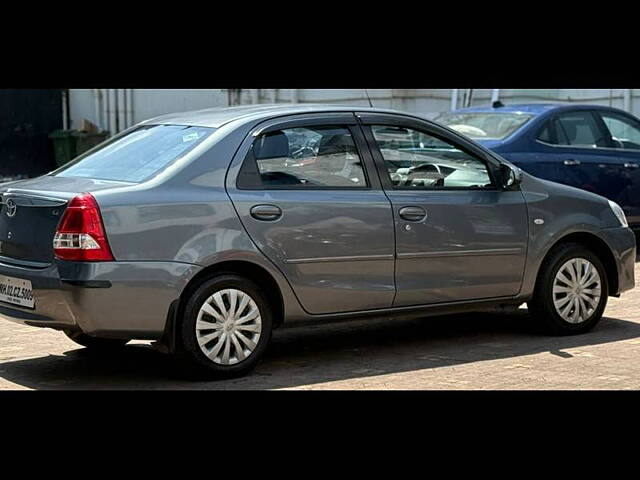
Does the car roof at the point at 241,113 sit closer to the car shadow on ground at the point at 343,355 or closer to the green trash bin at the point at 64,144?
the car shadow on ground at the point at 343,355

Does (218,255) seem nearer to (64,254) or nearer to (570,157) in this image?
(64,254)

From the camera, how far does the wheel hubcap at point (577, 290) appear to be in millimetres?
8250

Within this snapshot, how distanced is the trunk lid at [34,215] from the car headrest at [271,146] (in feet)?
2.82

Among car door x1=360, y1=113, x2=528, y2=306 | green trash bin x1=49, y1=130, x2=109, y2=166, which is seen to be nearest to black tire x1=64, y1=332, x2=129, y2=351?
car door x1=360, y1=113, x2=528, y2=306

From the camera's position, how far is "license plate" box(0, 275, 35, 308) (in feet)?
22.3

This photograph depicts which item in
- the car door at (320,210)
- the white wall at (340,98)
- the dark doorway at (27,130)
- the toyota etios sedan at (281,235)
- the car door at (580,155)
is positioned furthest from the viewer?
the dark doorway at (27,130)

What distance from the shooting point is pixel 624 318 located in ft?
29.6

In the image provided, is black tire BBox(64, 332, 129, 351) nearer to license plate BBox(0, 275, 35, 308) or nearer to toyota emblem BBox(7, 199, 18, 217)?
license plate BBox(0, 275, 35, 308)

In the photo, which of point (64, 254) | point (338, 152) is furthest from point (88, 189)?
point (338, 152)

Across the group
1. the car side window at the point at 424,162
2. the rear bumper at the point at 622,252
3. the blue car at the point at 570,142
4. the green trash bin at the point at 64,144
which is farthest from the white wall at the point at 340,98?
the car side window at the point at 424,162

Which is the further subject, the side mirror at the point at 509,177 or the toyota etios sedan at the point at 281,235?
the side mirror at the point at 509,177

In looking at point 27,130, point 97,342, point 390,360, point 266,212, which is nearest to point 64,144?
point 27,130

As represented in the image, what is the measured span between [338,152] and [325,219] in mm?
526
